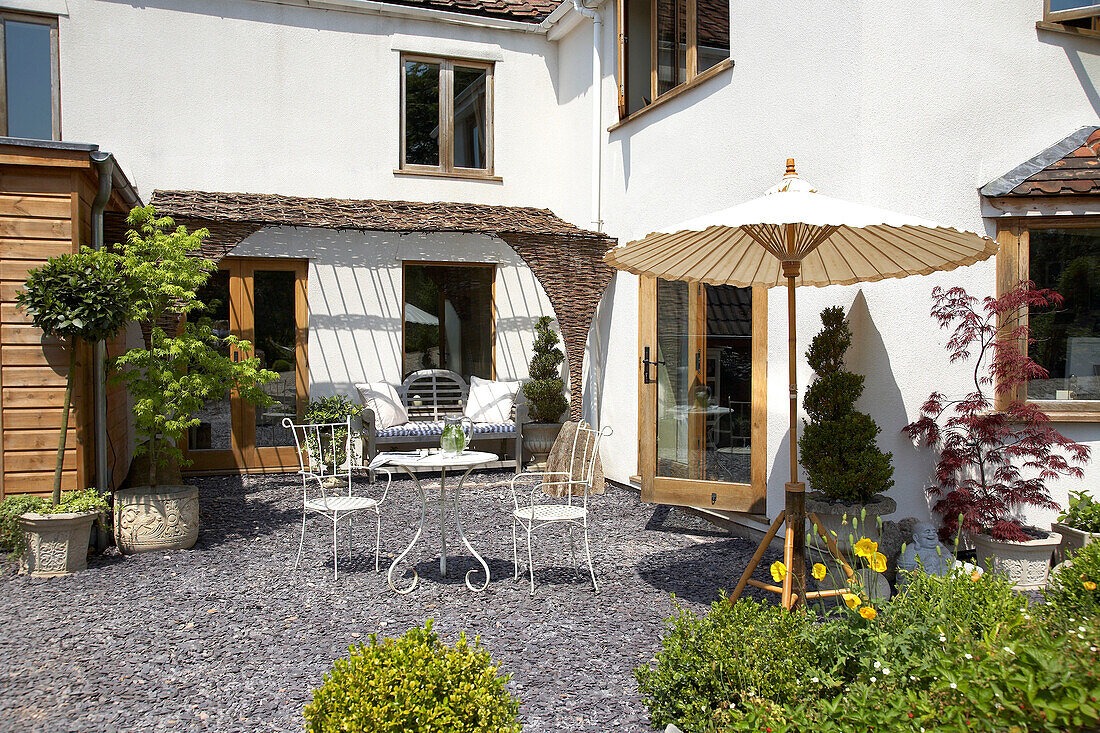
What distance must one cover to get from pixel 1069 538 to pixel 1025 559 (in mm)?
545

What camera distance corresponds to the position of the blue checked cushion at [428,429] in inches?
362

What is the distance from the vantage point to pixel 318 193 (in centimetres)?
984

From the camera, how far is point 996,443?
17.2ft

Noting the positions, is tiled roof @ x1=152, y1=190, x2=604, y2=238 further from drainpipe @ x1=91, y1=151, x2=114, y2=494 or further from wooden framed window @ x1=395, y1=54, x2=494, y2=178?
drainpipe @ x1=91, y1=151, x2=114, y2=494

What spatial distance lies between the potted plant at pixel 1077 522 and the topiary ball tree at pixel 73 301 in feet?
22.9

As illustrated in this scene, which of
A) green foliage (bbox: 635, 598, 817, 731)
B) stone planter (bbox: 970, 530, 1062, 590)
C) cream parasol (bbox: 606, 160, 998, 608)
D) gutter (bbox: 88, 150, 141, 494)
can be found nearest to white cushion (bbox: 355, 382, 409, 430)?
gutter (bbox: 88, 150, 141, 494)

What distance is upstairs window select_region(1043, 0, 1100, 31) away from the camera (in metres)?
5.67

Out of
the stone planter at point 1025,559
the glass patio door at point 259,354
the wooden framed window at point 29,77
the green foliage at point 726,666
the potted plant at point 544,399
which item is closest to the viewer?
the green foliage at point 726,666

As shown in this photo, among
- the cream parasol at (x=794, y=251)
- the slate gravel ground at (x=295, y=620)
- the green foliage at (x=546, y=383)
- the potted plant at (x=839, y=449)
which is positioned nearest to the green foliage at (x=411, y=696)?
the slate gravel ground at (x=295, y=620)

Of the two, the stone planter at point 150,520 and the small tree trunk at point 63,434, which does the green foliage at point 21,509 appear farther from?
the stone planter at point 150,520

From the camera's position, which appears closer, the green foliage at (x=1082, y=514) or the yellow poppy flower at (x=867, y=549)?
the yellow poppy flower at (x=867, y=549)

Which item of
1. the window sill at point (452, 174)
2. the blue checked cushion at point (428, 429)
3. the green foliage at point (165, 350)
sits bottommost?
the blue checked cushion at point (428, 429)

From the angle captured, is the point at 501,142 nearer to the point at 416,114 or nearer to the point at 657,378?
the point at 416,114

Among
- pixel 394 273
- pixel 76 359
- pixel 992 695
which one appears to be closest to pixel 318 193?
pixel 394 273
